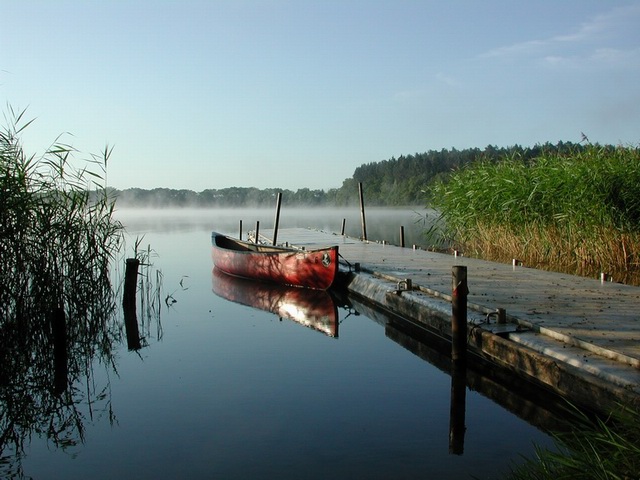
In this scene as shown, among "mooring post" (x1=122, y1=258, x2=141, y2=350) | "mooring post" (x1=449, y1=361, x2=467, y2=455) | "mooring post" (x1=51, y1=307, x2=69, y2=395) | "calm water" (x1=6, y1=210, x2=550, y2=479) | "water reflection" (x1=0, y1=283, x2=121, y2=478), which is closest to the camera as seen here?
"calm water" (x1=6, y1=210, x2=550, y2=479)

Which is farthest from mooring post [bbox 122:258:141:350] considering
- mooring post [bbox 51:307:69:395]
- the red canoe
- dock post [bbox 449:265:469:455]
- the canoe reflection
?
dock post [bbox 449:265:469:455]

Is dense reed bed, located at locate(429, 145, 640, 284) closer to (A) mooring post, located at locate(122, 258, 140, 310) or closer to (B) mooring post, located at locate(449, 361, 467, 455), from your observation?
(B) mooring post, located at locate(449, 361, 467, 455)

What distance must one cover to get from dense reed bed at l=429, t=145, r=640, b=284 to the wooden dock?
1700 millimetres

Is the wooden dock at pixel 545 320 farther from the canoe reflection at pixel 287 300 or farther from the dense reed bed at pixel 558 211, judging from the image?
the dense reed bed at pixel 558 211

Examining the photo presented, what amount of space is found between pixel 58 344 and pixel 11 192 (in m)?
1.83

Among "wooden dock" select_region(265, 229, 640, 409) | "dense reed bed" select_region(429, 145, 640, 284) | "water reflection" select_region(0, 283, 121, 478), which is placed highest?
"dense reed bed" select_region(429, 145, 640, 284)

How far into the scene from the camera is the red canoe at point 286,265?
12219 millimetres

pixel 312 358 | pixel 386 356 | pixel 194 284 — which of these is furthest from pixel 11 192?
pixel 194 284

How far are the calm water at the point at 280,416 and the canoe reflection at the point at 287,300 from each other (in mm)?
1096

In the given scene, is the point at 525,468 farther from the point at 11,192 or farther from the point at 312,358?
the point at 11,192

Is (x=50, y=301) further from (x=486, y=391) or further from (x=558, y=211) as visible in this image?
(x=558, y=211)

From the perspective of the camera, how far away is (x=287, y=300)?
1228 centimetres

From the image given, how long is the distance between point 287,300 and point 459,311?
20.5 feet

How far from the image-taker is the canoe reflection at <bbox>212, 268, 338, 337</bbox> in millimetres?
10353
